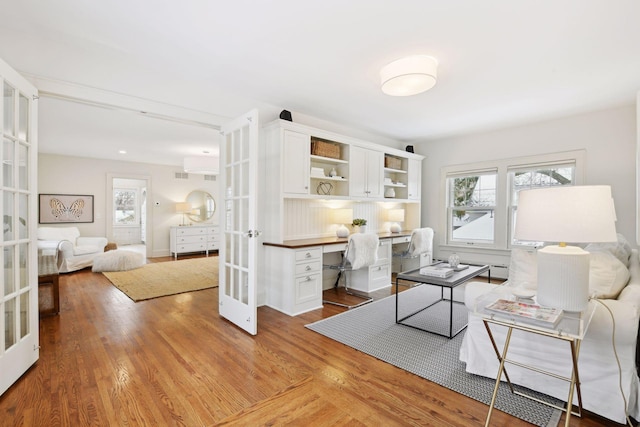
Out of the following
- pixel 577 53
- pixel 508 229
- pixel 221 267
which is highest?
pixel 577 53

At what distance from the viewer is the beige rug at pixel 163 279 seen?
436 centimetres

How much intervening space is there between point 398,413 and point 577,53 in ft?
10.3

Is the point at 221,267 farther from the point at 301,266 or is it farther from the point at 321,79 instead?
the point at 321,79

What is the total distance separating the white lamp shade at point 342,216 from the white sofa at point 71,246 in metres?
4.40

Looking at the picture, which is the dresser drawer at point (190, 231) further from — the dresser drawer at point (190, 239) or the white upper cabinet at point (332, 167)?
the white upper cabinet at point (332, 167)

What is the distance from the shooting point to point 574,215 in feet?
4.76

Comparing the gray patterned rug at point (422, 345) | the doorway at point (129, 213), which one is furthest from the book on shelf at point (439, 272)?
the doorway at point (129, 213)

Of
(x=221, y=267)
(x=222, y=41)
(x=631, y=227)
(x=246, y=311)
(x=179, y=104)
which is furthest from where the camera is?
(x=631, y=227)

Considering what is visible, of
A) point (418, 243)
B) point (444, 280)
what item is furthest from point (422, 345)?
point (418, 243)

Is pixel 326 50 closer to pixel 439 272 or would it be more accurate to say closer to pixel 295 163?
pixel 295 163

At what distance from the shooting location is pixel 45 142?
5625 millimetres

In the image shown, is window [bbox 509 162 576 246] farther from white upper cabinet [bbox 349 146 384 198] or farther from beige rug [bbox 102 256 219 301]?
beige rug [bbox 102 256 219 301]

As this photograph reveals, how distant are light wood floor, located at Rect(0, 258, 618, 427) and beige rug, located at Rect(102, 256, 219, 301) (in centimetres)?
120

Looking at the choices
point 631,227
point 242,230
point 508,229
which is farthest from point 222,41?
point 631,227
